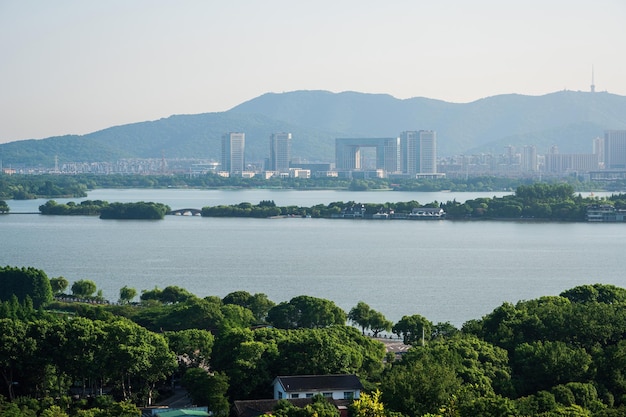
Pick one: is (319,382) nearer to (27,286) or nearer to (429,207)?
(27,286)

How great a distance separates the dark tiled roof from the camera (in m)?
7.38

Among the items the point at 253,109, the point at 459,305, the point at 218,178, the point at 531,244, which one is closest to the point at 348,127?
the point at 253,109

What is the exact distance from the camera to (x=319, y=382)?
7461 millimetres

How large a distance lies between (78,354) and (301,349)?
162 cm

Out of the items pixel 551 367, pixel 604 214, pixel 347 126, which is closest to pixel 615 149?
pixel 604 214

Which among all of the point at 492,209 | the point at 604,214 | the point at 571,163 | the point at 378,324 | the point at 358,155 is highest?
the point at 358,155

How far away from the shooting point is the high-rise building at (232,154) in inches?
2769

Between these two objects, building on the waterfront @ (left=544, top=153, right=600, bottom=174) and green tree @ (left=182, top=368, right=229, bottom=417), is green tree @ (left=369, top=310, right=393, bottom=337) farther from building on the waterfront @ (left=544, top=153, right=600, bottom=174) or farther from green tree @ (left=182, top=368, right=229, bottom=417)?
building on the waterfront @ (left=544, top=153, right=600, bottom=174)

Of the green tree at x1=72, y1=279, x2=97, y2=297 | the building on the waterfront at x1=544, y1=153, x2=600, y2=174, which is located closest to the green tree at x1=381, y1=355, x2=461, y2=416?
the green tree at x1=72, y1=279, x2=97, y2=297

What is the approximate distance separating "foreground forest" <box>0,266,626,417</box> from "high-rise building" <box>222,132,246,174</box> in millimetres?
60998

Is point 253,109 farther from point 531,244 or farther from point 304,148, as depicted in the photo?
point 531,244

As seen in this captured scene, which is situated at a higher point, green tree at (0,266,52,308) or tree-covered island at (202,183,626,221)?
tree-covered island at (202,183,626,221)

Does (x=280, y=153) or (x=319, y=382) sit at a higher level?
(x=280, y=153)

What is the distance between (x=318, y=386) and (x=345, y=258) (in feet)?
33.8
